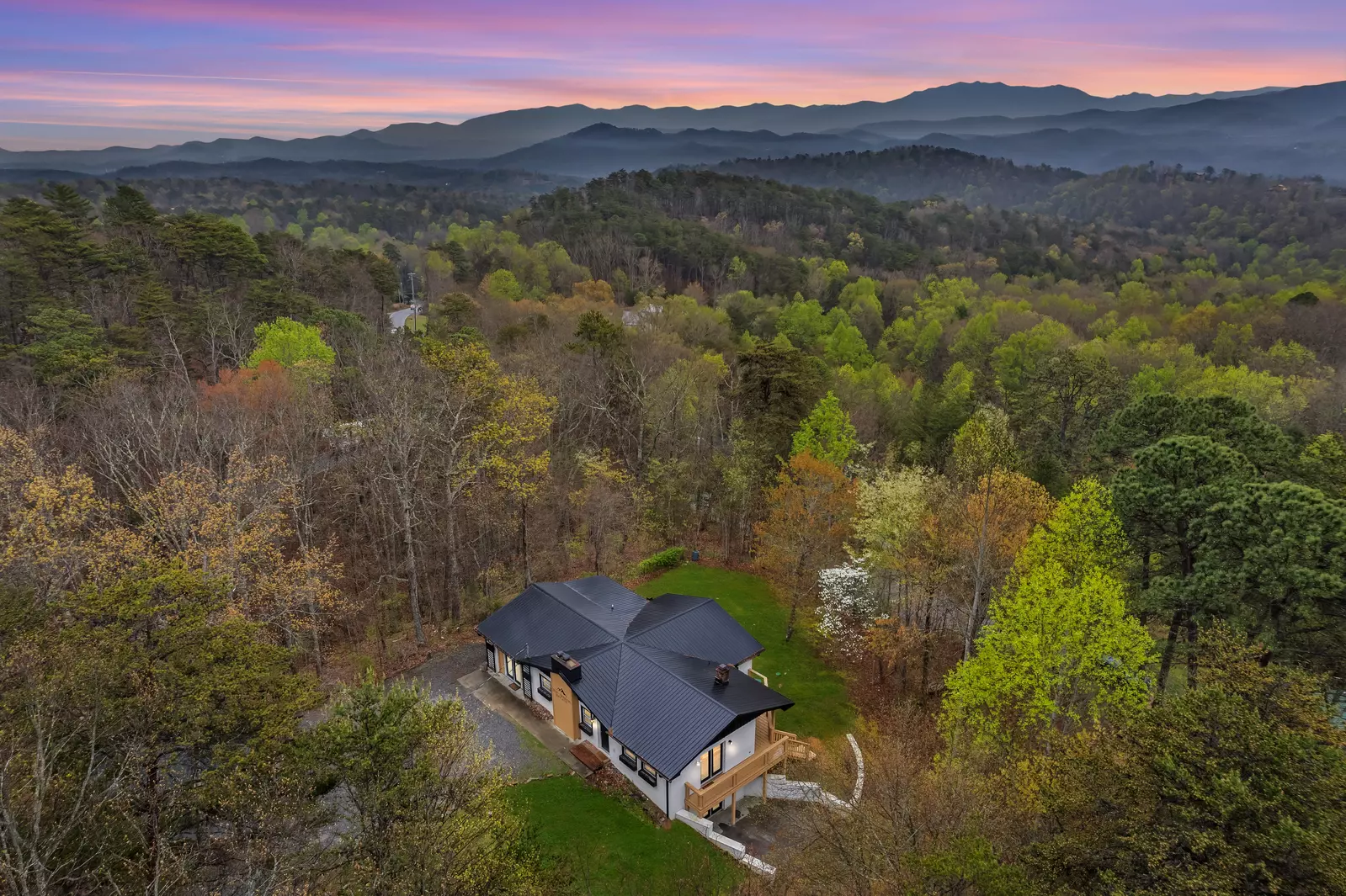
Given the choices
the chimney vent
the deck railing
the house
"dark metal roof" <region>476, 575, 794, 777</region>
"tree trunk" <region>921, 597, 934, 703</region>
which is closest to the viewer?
the deck railing

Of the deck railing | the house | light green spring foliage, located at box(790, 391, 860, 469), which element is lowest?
the deck railing

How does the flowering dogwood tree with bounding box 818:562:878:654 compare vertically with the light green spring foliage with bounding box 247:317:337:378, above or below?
below

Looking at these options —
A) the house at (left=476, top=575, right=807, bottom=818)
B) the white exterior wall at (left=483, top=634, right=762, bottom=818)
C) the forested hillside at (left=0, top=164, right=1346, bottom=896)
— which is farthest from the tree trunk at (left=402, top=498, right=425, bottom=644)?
the white exterior wall at (left=483, top=634, right=762, bottom=818)

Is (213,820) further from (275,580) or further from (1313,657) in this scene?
(1313,657)

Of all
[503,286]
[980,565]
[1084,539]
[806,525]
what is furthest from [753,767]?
[503,286]

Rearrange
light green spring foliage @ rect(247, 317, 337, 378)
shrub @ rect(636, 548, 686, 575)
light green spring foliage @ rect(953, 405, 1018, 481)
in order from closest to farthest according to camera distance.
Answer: light green spring foliage @ rect(953, 405, 1018, 481)
light green spring foliage @ rect(247, 317, 337, 378)
shrub @ rect(636, 548, 686, 575)

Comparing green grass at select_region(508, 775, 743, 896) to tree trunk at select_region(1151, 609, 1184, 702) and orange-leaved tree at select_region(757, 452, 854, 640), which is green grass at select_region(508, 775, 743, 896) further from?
tree trunk at select_region(1151, 609, 1184, 702)

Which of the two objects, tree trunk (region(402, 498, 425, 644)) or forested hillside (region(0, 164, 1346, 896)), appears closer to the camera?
forested hillside (region(0, 164, 1346, 896))
